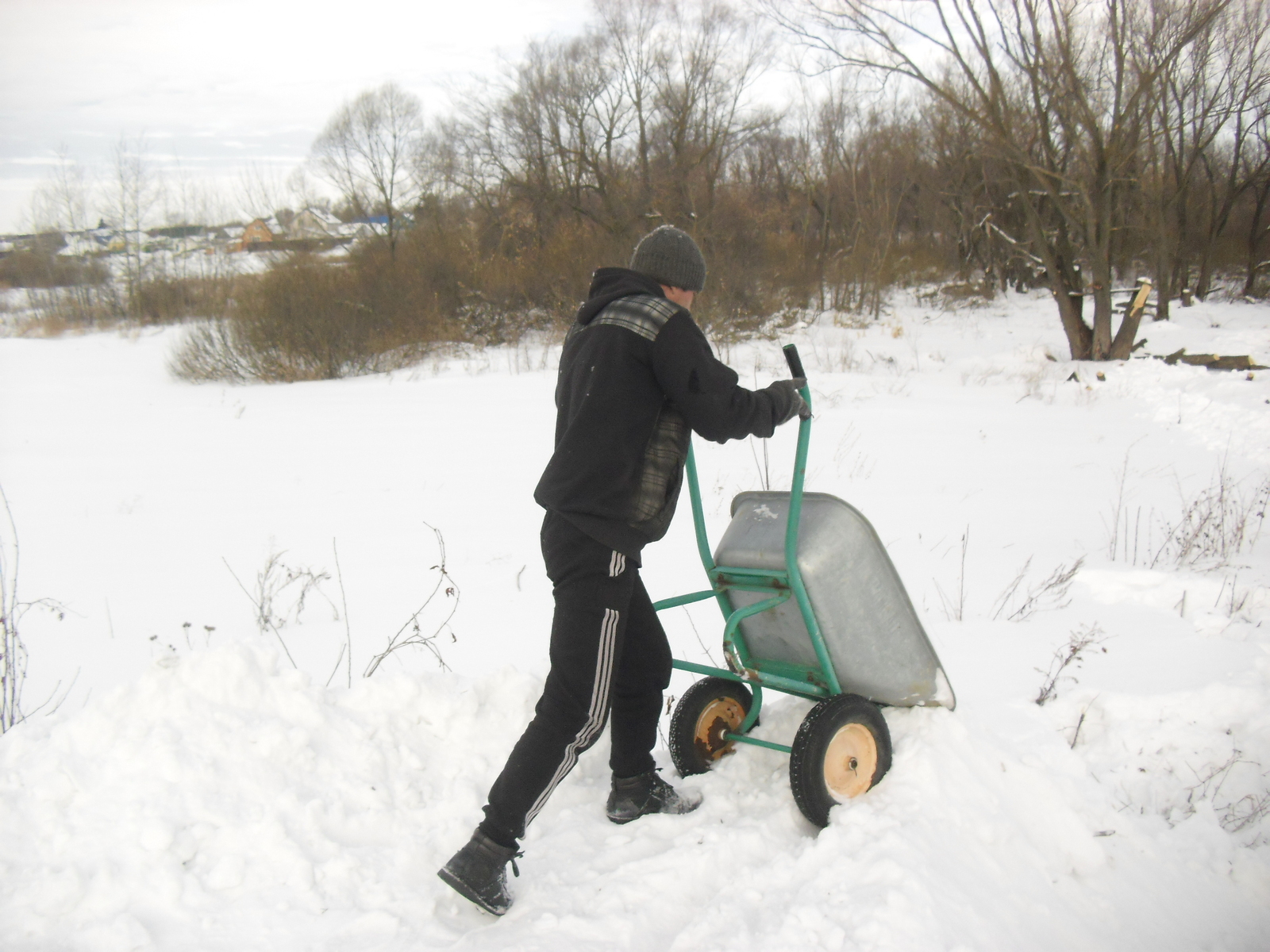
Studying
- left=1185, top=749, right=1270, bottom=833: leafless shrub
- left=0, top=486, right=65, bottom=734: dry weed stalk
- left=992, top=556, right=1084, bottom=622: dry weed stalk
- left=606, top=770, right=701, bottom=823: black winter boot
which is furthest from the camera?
left=992, top=556, right=1084, bottom=622: dry weed stalk

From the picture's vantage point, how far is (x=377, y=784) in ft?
8.38

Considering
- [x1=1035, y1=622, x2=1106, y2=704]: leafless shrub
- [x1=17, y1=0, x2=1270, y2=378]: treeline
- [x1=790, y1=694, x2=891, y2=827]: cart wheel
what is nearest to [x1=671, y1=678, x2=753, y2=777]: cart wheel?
[x1=790, y1=694, x2=891, y2=827]: cart wheel

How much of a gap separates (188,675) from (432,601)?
1930 mm

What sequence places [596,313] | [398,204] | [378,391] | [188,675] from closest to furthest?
[596,313], [188,675], [378,391], [398,204]

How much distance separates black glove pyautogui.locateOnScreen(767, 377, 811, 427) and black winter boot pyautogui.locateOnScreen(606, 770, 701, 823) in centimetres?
116

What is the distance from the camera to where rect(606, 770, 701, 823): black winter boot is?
2510mm

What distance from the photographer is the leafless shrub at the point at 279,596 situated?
4238mm

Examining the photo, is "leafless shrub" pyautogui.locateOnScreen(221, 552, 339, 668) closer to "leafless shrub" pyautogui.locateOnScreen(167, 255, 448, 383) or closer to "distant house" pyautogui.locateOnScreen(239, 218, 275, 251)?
"leafless shrub" pyautogui.locateOnScreen(167, 255, 448, 383)

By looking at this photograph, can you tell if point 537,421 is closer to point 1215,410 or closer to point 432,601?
point 432,601

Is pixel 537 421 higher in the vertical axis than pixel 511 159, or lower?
lower

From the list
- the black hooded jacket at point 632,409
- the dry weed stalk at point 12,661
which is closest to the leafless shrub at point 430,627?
the dry weed stalk at point 12,661

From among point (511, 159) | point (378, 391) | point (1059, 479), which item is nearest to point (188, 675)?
point (1059, 479)

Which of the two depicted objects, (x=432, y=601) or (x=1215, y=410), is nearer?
(x=432, y=601)

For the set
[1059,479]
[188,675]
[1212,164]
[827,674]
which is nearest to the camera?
[827,674]
